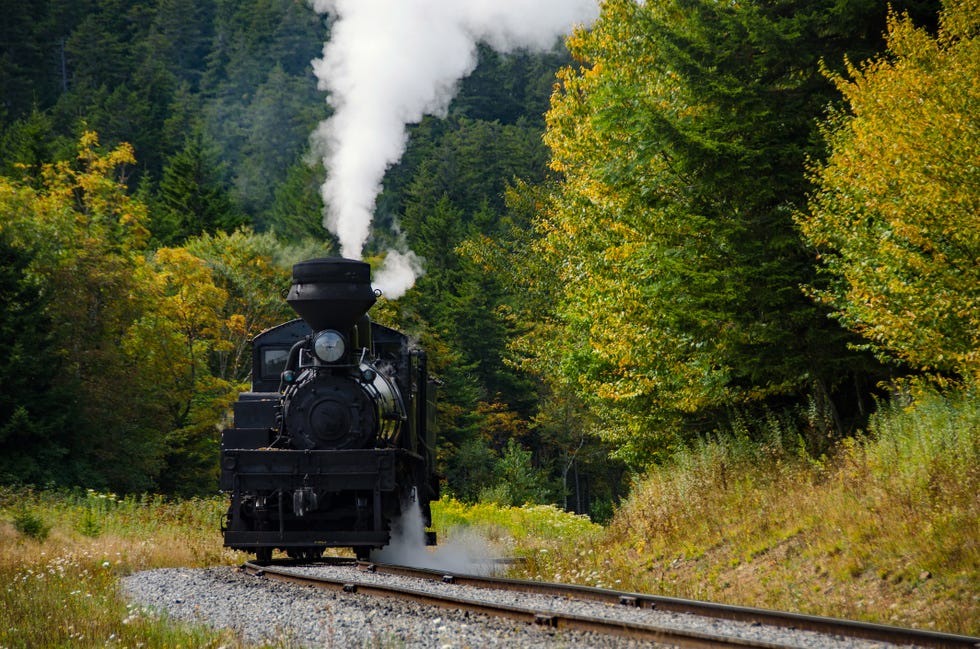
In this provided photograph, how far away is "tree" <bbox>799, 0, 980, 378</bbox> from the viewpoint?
428 inches

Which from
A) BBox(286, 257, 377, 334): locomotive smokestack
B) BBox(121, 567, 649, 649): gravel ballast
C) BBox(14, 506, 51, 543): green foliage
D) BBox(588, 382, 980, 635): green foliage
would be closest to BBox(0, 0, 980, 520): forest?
BBox(588, 382, 980, 635): green foliage

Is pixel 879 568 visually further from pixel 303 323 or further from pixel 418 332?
pixel 418 332

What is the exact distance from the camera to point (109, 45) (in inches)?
3615

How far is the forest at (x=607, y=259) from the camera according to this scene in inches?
482

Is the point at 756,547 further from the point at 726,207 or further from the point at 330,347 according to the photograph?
the point at 726,207

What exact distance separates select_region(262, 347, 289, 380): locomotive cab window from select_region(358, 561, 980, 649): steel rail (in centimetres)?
532

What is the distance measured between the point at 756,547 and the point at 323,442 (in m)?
5.59

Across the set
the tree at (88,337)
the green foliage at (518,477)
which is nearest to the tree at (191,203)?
the tree at (88,337)

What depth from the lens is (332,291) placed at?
13227mm

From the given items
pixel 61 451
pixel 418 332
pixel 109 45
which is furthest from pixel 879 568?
pixel 109 45

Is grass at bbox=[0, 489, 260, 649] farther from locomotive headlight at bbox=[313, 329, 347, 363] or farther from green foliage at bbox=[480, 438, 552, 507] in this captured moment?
green foliage at bbox=[480, 438, 552, 507]

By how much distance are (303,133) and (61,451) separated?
43308mm

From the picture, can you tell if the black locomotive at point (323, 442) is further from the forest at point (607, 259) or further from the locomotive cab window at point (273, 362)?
the forest at point (607, 259)

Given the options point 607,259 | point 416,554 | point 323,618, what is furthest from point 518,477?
point 323,618
